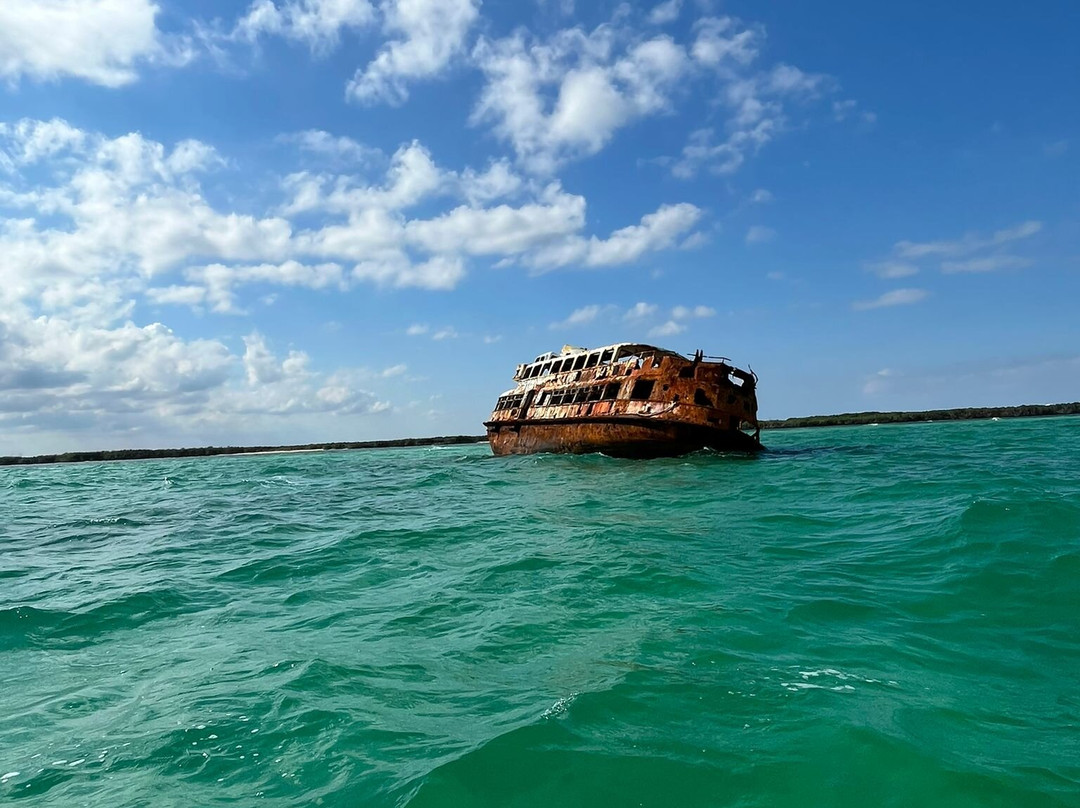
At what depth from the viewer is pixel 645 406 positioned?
2275cm

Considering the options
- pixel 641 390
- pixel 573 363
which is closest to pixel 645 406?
pixel 641 390

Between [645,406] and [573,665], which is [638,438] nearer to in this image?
[645,406]

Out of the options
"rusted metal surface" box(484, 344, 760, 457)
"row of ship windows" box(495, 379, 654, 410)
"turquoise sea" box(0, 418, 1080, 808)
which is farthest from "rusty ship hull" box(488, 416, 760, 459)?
"turquoise sea" box(0, 418, 1080, 808)

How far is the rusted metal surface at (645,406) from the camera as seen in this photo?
22125mm

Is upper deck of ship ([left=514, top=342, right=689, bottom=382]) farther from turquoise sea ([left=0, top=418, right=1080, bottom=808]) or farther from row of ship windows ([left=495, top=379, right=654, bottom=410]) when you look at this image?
turquoise sea ([left=0, top=418, right=1080, bottom=808])

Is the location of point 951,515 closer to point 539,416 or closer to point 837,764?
point 837,764

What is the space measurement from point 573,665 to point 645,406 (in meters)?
18.6

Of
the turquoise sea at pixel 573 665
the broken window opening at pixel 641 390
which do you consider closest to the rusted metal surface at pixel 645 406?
the broken window opening at pixel 641 390

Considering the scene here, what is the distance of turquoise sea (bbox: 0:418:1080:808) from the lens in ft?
10.3

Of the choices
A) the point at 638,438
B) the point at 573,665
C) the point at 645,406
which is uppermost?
the point at 645,406

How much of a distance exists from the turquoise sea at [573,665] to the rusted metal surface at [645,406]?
11.4 metres

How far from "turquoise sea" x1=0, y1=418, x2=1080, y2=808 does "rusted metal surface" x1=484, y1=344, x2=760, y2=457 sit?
1145 centimetres

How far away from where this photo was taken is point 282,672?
4.71 m

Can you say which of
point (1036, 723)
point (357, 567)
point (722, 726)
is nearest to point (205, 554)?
point (357, 567)
